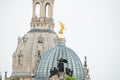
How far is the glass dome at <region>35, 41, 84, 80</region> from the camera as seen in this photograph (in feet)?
402

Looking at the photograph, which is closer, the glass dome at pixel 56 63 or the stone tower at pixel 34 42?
the glass dome at pixel 56 63

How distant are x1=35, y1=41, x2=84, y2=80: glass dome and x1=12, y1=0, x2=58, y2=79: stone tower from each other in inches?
1211

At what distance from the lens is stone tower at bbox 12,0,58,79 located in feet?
517

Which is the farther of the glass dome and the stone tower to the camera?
the stone tower

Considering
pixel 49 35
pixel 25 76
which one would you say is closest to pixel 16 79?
pixel 25 76

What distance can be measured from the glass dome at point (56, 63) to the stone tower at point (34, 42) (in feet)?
101

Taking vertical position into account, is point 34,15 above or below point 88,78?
above

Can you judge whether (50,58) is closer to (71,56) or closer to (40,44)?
(71,56)

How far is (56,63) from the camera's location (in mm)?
122000

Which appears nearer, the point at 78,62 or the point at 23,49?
the point at 78,62

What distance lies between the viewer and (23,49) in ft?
525

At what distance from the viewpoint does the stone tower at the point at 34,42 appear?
517 feet

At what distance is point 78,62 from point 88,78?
8.41ft

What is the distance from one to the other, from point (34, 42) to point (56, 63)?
128ft
